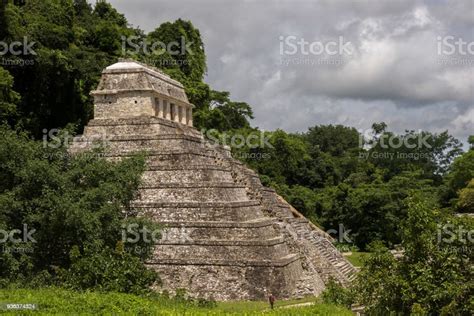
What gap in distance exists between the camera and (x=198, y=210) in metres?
22.0

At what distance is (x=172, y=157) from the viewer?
76.3ft

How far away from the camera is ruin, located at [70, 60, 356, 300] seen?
21016 millimetres

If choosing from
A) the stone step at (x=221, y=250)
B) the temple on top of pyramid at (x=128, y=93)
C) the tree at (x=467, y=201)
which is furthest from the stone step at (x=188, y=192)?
the tree at (x=467, y=201)

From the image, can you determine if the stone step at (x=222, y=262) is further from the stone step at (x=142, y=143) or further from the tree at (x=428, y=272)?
the tree at (x=428, y=272)

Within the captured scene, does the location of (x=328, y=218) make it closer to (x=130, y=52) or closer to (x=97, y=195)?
(x=130, y=52)

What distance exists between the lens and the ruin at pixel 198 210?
21.0 m
